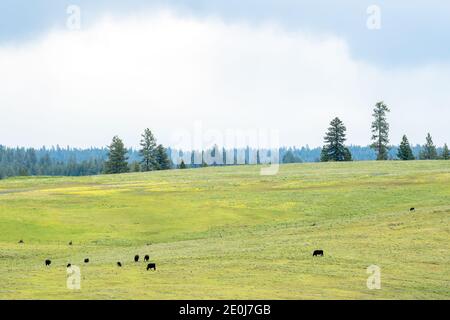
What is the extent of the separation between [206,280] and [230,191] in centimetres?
6142

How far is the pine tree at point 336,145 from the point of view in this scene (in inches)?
6462

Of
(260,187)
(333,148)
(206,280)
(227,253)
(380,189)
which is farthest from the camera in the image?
(333,148)

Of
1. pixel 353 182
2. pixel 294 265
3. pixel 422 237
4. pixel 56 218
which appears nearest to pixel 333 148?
pixel 353 182

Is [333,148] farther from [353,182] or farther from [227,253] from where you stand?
[227,253]

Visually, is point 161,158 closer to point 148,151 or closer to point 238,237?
point 148,151

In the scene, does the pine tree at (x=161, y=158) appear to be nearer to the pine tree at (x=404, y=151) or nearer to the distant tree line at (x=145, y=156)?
the distant tree line at (x=145, y=156)

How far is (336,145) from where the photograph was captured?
562 ft

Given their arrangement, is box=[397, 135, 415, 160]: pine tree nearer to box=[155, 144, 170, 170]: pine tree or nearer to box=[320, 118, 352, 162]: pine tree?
box=[320, 118, 352, 162]: pine tree

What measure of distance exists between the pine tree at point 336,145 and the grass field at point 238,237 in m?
42.3

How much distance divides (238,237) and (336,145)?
108m

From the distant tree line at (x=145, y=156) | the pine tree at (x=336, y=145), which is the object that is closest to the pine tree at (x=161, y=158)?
the distant tree line at (x=145, y=156)

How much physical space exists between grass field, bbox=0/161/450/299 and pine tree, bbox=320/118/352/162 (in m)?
42.3

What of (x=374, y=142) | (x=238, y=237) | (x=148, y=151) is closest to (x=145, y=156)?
(x=148, y=151)

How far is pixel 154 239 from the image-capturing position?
69625 millimetres
